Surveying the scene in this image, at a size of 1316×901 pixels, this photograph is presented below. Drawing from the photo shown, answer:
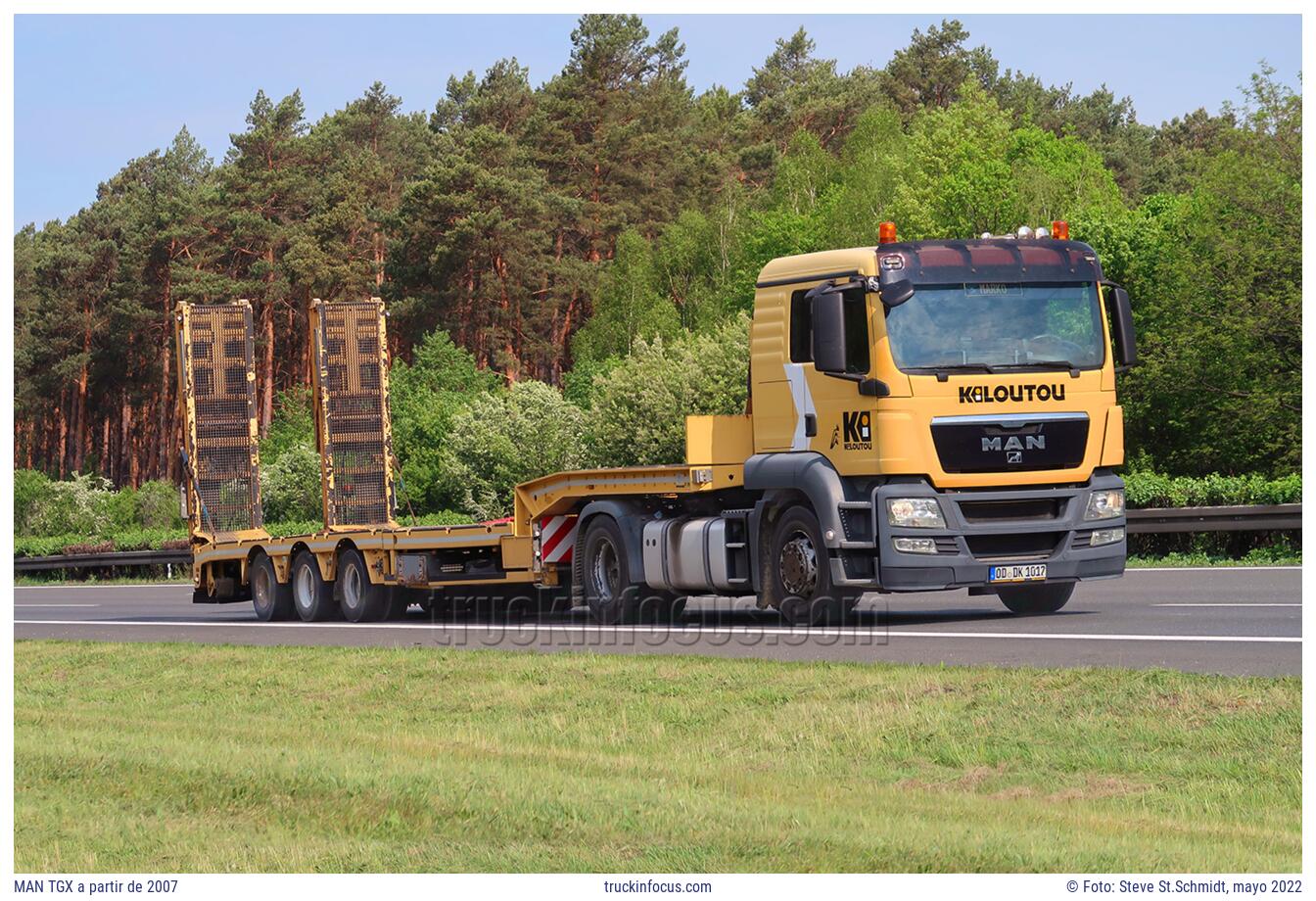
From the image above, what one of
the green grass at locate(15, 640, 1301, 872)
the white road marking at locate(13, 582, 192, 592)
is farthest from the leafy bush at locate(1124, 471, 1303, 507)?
the white road marking at locate(13, 582, 192, 592)

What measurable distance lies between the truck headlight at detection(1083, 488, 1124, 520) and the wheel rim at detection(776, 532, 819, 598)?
246 cm

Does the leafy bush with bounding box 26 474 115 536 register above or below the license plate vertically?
above

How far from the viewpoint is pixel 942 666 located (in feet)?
43.4

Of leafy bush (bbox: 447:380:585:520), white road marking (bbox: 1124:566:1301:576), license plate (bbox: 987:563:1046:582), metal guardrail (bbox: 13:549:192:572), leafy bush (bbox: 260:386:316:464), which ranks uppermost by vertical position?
leafy bush (bbox: 260:386:316:464)

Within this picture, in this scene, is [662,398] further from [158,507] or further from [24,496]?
[24,496]

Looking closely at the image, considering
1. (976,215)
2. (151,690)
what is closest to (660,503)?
(151,690)

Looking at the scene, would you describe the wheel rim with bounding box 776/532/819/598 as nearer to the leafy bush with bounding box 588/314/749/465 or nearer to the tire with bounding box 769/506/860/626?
the tire with bounding box 769/506/860/626

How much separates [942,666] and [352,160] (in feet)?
232

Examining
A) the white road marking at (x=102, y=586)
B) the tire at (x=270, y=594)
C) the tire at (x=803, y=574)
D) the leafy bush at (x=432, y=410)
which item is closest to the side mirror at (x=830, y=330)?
the tire at (x=803, y=574)

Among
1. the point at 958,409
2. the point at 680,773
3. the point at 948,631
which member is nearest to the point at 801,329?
the point at 958,409

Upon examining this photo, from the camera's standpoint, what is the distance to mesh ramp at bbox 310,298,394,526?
2355cm

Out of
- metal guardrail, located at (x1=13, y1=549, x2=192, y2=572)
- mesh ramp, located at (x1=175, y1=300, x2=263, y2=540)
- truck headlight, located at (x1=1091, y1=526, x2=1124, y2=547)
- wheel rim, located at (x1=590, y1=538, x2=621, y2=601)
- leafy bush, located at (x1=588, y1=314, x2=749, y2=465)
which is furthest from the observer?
leafy bush, located at (x1=588, y1=314, x2=749, y2=465)

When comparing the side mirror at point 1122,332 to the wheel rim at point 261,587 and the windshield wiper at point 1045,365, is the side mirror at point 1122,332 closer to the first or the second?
the windshield wiper at point 1045,365

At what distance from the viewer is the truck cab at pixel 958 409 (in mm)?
16109
